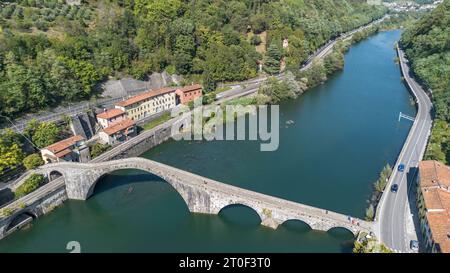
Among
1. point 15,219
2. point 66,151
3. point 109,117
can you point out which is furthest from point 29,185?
point 109,117

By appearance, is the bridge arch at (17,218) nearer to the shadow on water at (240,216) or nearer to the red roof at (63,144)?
the red roof at (63,144)

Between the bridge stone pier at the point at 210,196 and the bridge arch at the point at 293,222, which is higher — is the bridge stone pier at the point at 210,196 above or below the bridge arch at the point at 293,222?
above

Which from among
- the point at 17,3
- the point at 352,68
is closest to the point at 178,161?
the point at 17,3

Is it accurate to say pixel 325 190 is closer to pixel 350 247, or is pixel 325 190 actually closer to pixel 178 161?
pixel 350 247

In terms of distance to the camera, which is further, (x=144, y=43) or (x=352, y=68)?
(x=352, y=68)

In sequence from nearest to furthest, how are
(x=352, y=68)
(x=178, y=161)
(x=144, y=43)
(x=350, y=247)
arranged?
(x=350, y=247)
(x=178, y=161)
(x=144, y=43)
(x=352, y=68)

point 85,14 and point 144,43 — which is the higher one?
point 85,14

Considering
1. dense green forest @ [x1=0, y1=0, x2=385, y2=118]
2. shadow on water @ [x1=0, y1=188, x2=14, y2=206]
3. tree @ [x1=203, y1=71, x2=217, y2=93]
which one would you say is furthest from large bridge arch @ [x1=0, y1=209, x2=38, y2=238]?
tree @ [x1=203, y1=71, x2=217, y2=93]

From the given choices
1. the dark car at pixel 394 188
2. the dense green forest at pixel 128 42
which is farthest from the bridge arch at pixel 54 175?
the dark car at pixel 394 188
